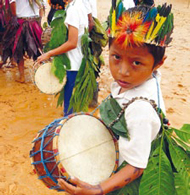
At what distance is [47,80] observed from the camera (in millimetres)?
2734

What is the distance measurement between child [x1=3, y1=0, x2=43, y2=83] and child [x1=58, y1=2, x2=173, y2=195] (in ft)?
10.8

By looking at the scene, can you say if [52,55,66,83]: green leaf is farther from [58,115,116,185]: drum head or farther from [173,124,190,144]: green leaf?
[173,124,190,144]: green leaf

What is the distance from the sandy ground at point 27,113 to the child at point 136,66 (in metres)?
1.49

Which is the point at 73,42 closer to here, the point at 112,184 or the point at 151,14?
the point at 151,14

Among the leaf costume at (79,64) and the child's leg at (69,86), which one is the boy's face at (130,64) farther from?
the child's leg at (69,86)

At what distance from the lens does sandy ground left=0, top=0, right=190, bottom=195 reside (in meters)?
2.50

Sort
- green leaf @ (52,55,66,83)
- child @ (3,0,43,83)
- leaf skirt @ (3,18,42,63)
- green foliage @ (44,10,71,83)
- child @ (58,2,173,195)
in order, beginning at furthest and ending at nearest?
1. leaf skirt @ (3,18,42,63)
2. child @ (3,0,43,83)
3. green leaf @ (52,55,66,83)
4. green foliage @ (44,10,71,83)
5. child @ (58,2,173,195)

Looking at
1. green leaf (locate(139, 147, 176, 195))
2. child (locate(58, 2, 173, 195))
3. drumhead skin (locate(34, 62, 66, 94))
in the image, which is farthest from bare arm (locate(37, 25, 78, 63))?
green leaf (locate(139, 147, 176, 195))

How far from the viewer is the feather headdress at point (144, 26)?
1.06 meters

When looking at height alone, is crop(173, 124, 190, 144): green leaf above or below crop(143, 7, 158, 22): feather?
below

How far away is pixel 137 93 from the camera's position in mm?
1182

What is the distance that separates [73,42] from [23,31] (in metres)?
2.06

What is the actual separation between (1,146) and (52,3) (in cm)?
245

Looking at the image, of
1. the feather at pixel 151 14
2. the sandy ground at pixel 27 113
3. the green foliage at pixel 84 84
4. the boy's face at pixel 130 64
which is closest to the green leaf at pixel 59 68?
the green foliage at pixel 84 84
